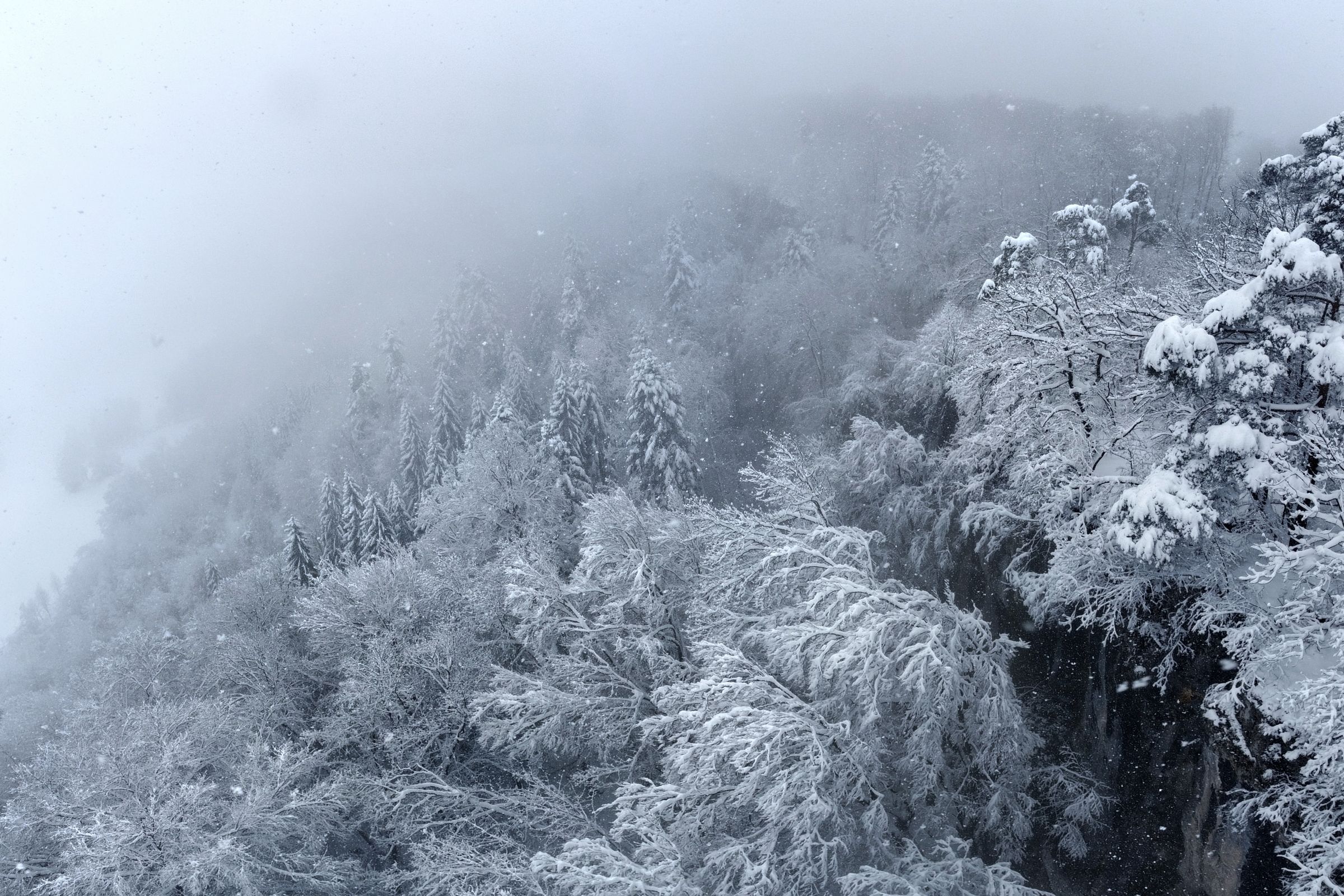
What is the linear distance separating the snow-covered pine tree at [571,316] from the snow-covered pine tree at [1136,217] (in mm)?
38989

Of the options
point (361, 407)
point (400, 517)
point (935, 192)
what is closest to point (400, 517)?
point (400, 517)

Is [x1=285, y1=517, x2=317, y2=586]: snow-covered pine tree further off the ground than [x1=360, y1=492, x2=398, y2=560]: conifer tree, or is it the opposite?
[x1=360, y1=492, x2=398, y2=560]: conifer tree

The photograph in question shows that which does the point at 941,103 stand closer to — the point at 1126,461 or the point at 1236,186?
the point at 1236,186

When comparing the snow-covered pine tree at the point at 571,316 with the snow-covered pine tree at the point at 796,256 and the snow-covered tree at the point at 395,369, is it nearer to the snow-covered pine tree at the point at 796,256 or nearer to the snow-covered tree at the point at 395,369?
the snow-covered tree at the point at 395,369

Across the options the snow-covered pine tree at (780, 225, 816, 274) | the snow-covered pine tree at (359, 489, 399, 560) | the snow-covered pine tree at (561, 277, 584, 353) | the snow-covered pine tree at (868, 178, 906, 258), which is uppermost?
the snow-covered pine tree at (868, 178, 906, 258)

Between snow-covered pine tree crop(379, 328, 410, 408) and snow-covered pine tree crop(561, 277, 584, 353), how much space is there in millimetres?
16591

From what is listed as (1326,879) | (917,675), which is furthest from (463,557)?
(1326,879)

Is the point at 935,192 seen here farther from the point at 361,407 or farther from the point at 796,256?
the point at 361,407

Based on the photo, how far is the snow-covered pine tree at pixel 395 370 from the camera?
6328 cm

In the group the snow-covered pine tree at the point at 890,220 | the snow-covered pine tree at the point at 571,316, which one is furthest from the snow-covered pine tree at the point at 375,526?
the snow-covered pine tree at the point at 890,220

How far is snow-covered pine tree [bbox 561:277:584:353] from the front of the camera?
187 ft

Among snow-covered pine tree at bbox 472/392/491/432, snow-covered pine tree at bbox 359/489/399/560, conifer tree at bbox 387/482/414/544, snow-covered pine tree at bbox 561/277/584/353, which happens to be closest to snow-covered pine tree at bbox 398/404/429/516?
conifer tree at bbox 387/482/414/544

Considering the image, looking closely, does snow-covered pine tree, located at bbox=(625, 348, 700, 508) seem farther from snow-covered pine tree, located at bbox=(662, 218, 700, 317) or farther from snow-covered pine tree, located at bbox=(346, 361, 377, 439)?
snow-covered pine tree, located at bbox=(346, 361, 377, 439)

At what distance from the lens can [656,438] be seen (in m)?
33.3
